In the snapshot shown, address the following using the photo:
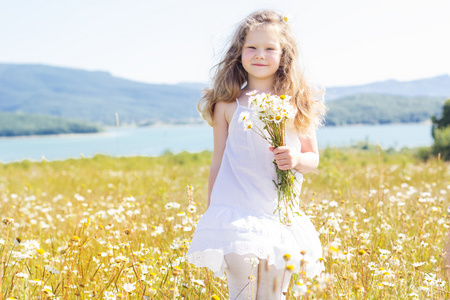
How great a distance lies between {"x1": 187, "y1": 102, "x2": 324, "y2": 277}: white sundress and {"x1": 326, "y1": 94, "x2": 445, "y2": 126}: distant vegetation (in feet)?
357

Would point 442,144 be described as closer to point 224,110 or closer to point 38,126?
point 224,110

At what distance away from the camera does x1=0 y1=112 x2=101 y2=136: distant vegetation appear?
123375 mm

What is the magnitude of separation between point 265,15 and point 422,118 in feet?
419

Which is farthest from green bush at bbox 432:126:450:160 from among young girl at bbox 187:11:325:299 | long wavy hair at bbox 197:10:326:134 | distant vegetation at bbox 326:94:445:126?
distant vegetation at bbox 326:94:445:126

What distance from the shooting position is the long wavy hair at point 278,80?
281 cm

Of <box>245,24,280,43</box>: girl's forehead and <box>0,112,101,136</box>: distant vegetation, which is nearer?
<box>245,24,280,43</box>: girl's forehead

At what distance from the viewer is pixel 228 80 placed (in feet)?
9.56

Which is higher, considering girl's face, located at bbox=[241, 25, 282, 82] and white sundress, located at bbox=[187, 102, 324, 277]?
girl's face, located at bbox=[241, 25, 282, 82]

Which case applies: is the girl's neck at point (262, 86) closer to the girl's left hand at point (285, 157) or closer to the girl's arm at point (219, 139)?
the girl's arm at point (219, 139)

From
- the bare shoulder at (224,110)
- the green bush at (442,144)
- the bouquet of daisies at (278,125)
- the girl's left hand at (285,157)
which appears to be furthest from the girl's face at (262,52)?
the green bush at (442,144)

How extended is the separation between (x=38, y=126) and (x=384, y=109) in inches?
3728

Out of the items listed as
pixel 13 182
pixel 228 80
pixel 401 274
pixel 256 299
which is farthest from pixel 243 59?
pixel 13 182

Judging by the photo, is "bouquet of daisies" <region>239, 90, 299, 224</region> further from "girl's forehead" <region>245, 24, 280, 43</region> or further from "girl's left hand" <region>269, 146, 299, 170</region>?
"girl's forehead" <region>245, 24, 280, 43</region>

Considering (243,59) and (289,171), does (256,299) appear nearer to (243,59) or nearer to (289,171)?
(289,171)
